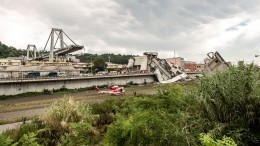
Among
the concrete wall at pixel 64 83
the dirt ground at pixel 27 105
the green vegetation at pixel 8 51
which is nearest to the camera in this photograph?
the dirt ground at pixel 27 105

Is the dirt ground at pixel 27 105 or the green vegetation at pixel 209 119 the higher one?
the green vegetation at pixel 209 119

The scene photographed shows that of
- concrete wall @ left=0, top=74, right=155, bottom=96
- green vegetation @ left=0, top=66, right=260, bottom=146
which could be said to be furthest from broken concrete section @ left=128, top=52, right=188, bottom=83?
green vegetation @ left=0, top=66, right=260, bottom=146

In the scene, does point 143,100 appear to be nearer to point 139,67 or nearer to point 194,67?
point 139,67

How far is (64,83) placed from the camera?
194ft

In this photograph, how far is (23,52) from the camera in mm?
174875

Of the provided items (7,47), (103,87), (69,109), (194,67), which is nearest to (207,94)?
(69,109)

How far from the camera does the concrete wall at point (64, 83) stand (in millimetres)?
49312

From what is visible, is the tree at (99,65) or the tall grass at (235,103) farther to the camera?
the tree at (99,65)

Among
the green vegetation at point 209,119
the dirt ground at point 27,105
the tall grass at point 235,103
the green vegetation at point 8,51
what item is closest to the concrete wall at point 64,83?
the dirt ground at point 27,105

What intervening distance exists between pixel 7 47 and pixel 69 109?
522 ft

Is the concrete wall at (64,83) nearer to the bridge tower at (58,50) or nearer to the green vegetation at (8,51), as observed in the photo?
the bridge tower at (58,50)

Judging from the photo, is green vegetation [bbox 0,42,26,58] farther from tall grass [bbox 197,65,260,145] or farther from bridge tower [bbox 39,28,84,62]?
tall grass [bbox 197,65,260,145]

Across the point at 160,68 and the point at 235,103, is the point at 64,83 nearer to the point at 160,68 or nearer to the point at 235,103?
the point at 160,68

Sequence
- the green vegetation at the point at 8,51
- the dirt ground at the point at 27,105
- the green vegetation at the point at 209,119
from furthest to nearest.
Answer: the green vegetation at the point at 8,51 → the dirt ground at the point at 27,105 → the green vegetation at the point at 209,119
